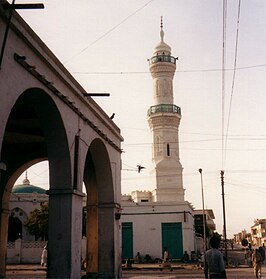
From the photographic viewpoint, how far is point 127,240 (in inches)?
1337

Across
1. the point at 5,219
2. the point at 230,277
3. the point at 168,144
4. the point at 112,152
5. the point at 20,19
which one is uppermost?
the point at 168,144

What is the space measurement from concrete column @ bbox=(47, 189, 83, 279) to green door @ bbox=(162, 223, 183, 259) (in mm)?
22109

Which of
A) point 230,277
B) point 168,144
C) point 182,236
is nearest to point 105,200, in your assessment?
point 230,277

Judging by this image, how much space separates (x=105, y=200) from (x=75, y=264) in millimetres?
4897

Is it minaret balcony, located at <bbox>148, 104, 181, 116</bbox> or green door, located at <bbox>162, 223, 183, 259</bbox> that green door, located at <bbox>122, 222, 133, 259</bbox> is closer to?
green door, located at <bbox>162, 223, 183, 259</bbox>

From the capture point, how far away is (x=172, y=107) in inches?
1645

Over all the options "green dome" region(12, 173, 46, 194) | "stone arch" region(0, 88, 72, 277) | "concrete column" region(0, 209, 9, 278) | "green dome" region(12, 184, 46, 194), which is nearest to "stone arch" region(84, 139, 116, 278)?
"stone arch" region(0, 88, 72, 277)

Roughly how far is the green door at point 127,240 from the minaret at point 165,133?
788 cm

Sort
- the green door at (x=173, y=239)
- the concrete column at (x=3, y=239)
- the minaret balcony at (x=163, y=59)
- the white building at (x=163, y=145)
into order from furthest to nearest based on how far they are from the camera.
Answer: the minaret balcony at (x=163, y=59) < the white building at (x=163, y=145) < the green door at (x=173, y=239) < the concrete column at (x=3, y=239)

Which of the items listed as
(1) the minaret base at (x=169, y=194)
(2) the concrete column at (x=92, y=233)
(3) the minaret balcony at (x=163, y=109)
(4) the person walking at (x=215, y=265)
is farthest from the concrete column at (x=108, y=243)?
(3) the minaret balcony at (x=163, y=109)

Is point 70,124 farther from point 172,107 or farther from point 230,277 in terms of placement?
point 172,107

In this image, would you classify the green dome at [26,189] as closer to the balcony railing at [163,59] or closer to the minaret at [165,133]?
the minaret at [165,133]

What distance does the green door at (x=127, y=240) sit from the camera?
3362 cm

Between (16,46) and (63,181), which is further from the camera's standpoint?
→ (63,181)
